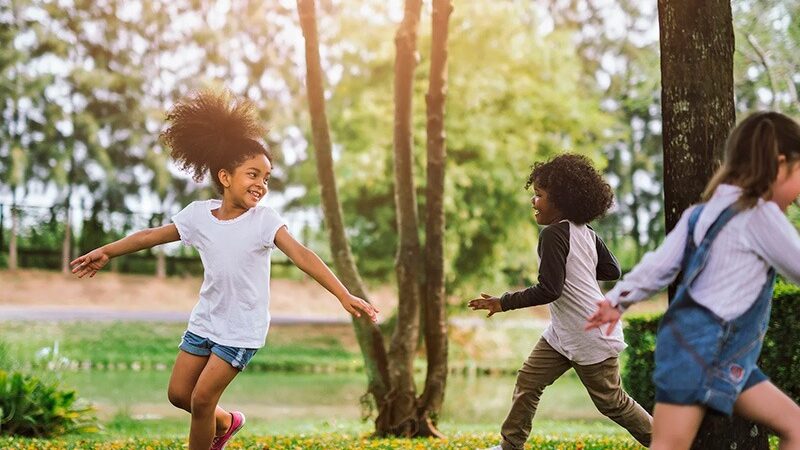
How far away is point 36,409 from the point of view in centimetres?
1027

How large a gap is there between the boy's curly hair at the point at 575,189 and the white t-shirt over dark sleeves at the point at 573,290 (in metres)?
0.10

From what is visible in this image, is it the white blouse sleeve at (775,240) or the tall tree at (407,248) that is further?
the tall tree at (407,248)

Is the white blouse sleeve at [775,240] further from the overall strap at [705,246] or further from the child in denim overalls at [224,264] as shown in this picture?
the child in denim overalls at [224,264]

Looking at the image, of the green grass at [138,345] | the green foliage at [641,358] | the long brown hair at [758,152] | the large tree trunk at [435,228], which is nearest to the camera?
the long brown hair at [758,152]

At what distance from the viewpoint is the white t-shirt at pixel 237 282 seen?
17.4 feet

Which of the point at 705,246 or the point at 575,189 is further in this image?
the point at 575,189

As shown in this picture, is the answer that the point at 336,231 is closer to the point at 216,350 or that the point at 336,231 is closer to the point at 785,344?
the point at 785,344

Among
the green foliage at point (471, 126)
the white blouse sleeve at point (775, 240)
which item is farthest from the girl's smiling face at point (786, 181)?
the green foliage at point (471, 126)

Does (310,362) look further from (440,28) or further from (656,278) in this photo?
(656,278)

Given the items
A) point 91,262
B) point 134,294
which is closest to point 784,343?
point 91,262

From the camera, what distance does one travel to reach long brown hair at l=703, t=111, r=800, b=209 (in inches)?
146

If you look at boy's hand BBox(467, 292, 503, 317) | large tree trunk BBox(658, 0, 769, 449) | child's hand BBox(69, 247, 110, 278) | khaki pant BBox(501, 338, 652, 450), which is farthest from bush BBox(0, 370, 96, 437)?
large tree trunk BBox(658, 0, 769, 449)

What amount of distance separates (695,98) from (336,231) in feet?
15.6

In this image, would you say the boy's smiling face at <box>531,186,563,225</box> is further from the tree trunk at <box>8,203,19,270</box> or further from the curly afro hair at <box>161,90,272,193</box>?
the tree trunk at <box>8,203,19,270</box>
